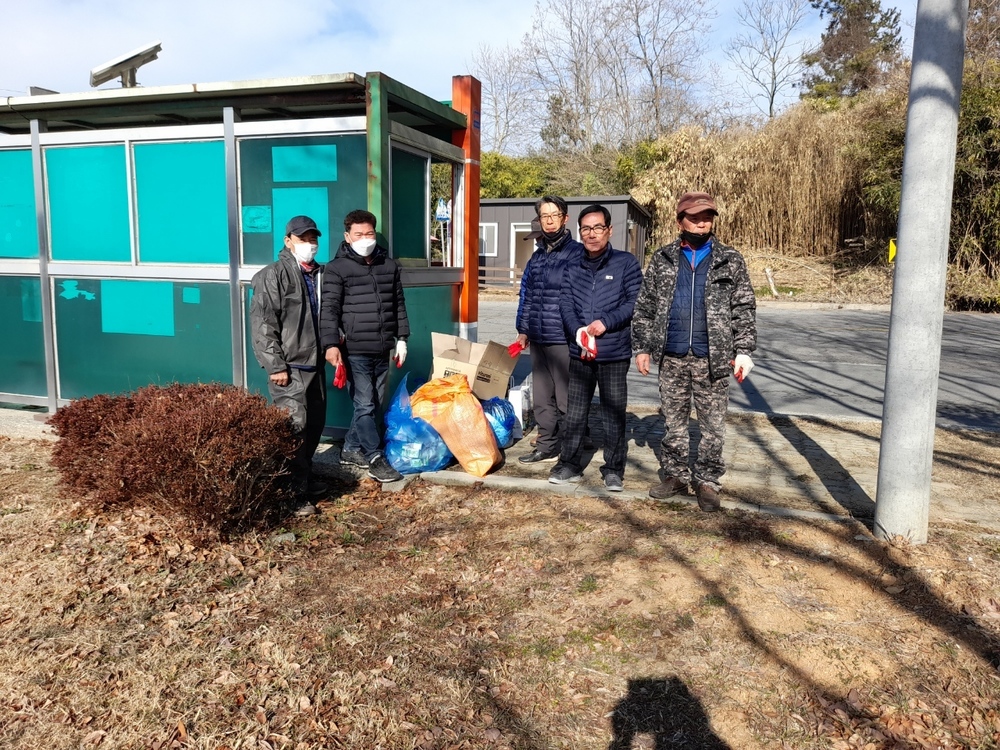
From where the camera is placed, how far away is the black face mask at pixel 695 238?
4.69 m

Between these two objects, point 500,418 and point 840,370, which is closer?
point 500,418

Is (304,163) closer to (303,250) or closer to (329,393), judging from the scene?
(303,250)

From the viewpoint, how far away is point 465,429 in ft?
18.2

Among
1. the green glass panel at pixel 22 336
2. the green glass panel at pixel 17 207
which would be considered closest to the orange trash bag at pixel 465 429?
the green glass panel at pixel 22 336

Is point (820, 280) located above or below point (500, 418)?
above

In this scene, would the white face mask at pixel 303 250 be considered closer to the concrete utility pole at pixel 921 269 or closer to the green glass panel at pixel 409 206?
the green glass panel at pixel 409 206

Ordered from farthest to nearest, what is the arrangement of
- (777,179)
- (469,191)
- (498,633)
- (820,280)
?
(777,179) < (820,280) < (469,191) < (498,633)

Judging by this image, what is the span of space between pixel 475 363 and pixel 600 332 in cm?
142

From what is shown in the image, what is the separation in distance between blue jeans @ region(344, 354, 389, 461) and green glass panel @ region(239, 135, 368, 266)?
1.20m

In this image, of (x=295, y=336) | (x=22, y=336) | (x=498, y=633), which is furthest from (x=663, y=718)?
(x=22, y=336)

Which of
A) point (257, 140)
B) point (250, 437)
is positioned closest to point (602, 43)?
point (257, 140)

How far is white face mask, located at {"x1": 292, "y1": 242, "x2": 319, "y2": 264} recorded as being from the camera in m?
4.95

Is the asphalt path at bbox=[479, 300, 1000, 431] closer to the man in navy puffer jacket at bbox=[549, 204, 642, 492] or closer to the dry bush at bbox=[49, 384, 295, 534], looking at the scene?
the man in navy puffer jacket at bbox=[549, 204, 642, 492]

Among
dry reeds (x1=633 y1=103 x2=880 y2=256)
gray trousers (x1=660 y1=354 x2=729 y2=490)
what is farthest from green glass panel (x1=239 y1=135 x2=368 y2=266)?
dry reeds (x1=633 y1=103 x2=880 y2=256)
